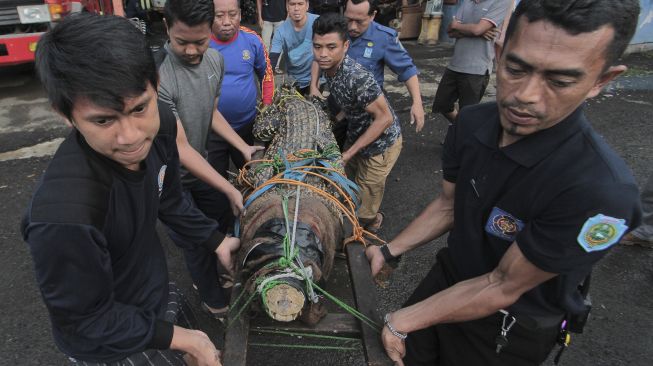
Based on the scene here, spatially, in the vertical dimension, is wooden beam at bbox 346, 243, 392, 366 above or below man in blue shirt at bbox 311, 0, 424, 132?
below

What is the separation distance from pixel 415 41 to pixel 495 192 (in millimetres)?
8361

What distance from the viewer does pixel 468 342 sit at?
5.47 ft

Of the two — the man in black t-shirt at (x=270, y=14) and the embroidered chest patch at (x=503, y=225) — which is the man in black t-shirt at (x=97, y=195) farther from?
the man in black t-shirt at (x=270, y=14)

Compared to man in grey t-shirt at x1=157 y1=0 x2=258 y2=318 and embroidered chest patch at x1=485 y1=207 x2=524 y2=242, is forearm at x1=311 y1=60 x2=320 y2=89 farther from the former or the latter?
embroidered chest patch at x1=485 y1=207 x2=524 y2=242

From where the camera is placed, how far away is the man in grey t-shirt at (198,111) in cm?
206

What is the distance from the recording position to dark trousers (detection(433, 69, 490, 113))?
13.9 ft

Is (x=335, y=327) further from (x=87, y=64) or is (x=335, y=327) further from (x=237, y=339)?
(x=87, y=64)

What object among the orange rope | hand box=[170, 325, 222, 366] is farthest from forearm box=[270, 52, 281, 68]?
hand box=[170, 325, 222, 366]

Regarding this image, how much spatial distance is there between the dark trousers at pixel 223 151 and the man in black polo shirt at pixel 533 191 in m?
1.74

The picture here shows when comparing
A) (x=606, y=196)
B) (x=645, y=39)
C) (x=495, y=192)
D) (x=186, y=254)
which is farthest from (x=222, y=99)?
(x=645, y=39)

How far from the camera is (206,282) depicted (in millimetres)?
2578

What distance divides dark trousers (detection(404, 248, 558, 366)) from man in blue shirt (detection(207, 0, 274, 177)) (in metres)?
1.68

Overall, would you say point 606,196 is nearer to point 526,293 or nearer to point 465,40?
point 526,293

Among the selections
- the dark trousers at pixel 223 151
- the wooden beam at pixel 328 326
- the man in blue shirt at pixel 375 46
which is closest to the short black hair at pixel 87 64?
the wooden beam at pixel 328 326
